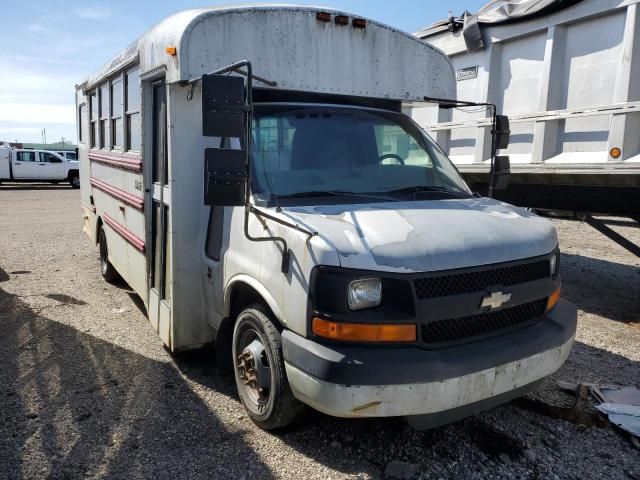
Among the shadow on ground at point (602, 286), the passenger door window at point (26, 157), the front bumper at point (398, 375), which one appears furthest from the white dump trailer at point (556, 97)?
the passenger door window at point (26, 157)

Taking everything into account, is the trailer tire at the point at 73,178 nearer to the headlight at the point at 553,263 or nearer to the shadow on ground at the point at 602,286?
the shadow on ground at the point at 602,286

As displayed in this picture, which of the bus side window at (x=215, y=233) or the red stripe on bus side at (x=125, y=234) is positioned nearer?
the bus side window at (x=215, y=233)

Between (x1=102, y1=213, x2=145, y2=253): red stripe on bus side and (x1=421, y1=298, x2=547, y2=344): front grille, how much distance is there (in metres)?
2.86

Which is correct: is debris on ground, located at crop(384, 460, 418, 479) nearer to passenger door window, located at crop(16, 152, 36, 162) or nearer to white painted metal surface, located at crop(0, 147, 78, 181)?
white painted metal surface, located at crop(0, 147, 78, 181)

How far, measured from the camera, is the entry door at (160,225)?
13.7 ft

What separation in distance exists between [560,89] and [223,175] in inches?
180

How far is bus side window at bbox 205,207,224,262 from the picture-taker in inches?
150

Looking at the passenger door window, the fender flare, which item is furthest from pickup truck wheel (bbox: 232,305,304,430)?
the passenger door window

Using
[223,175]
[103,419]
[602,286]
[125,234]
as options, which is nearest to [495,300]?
[223,175]

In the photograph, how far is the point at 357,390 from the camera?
2.63m

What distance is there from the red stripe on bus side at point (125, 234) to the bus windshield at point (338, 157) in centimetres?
175

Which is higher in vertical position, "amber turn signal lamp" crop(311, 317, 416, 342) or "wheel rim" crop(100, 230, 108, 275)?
"amber turn signal lamp" crop(311, 317, 416, 342)

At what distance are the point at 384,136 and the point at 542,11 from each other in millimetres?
3198

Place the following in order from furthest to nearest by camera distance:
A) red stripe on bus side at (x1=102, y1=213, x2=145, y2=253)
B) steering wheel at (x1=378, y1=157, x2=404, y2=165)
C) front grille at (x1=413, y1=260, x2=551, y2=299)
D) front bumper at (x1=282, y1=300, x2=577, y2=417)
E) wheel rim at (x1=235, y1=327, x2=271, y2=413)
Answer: red stripe on bus side at (x1=102, y1=213, x2=145, y2=253)
steering wheel at (x1=378, y1=157, x2=404, y2=165)
wheel rim at (x1=235, y1=327, x2=271, y2=413)
front grille at (x1=413, y1=260, x2=551, y2=299)
front bumper at (x1=282, y1=300, x2=577, y2=417)
